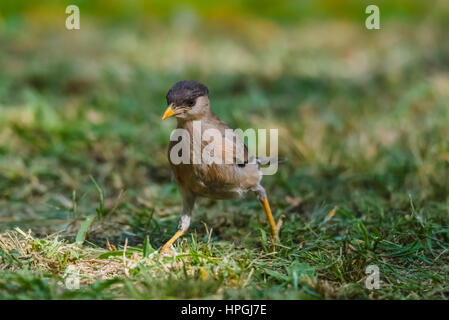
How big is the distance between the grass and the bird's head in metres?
0.71

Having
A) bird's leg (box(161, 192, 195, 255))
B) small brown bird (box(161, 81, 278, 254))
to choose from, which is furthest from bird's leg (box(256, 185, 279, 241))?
bird's leg (box(161, 192, 195, 255))

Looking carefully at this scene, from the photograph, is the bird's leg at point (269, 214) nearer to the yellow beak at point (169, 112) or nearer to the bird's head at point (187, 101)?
the bird's head at point (187, 101)

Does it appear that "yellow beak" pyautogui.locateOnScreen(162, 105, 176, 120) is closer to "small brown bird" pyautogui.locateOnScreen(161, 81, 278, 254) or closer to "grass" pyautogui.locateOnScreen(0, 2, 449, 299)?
"small brown bird" pyautogui.locateOnScreen(161, 81, 278, 254)

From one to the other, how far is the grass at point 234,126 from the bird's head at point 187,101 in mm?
710

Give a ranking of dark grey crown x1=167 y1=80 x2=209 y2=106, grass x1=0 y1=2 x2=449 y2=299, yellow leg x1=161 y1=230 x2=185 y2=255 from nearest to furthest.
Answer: grass x1=0 y1=2 x2=449 y2=299 < yellow leg x1=161 y1=230 x2=185 y2=255 < dark grey crown x1=167 y1=80 x2=209 y2=106

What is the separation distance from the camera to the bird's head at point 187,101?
3.97 meters

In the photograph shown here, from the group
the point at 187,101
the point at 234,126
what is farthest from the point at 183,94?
the point at 234,126

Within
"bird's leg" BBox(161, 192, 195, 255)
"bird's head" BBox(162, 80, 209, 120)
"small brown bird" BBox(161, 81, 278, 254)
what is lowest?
"bird's leg" BBox(161, 192, 195, 255)

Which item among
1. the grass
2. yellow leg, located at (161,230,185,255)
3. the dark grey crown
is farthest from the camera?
the dark grey crown

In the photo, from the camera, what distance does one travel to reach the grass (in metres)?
3.53

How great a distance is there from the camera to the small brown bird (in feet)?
12.8

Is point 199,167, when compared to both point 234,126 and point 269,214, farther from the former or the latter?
point 234,126

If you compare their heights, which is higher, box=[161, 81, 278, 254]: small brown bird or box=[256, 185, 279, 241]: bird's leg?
box=[161, 81, 278, 254]: small brown bird

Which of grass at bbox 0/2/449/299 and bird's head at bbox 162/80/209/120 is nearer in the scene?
grass at bbox 0/2/449/299
